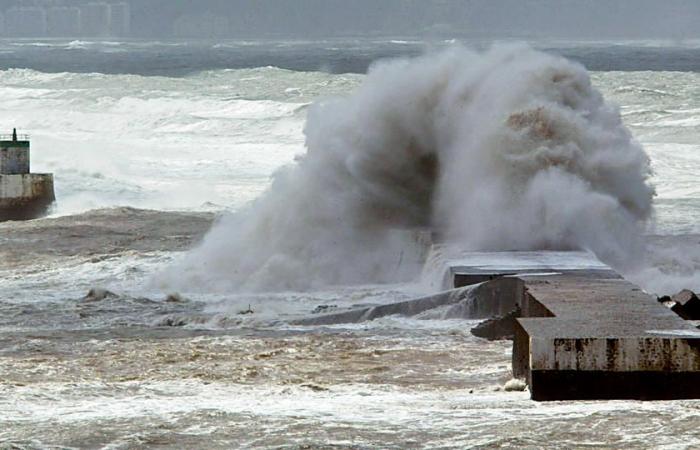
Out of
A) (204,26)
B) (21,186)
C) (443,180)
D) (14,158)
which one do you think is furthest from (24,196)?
(204,26)

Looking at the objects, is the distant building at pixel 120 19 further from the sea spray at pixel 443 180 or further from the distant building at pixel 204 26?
the sea spray at pixel 443 180

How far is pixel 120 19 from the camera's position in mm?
156125

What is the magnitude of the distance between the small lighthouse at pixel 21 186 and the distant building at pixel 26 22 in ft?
464

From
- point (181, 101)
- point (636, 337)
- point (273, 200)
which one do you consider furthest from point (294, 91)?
point (636, 337)

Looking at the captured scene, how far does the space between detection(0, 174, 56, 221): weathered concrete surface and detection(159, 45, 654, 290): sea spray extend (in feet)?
23.9

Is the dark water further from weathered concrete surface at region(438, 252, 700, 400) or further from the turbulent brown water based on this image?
weathered concrete surface at region(438, 252, 700, 400)

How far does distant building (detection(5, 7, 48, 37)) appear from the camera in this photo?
163 metres

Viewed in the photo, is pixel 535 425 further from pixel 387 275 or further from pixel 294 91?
Answer: pixel 294 91

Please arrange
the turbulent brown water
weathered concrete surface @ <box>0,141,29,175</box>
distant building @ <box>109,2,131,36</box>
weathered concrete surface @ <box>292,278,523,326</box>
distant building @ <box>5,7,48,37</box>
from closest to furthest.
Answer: the turbulent brown water
weathered concrete surface @ <box>292,278,523,326</box>
weathered concrete surface @ <box>0,141,29,175</box>
distant building @ <box>109,2,131,36</box>
distant building @ <box>5,7,48,37</box>

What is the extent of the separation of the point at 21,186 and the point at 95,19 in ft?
451

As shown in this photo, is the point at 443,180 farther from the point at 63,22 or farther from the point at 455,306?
the point at 63,22

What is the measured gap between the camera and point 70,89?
57031mm

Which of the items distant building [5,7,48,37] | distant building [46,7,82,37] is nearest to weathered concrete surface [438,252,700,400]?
distant building [46,7,82,37]

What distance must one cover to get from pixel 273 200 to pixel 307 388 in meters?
7.13
